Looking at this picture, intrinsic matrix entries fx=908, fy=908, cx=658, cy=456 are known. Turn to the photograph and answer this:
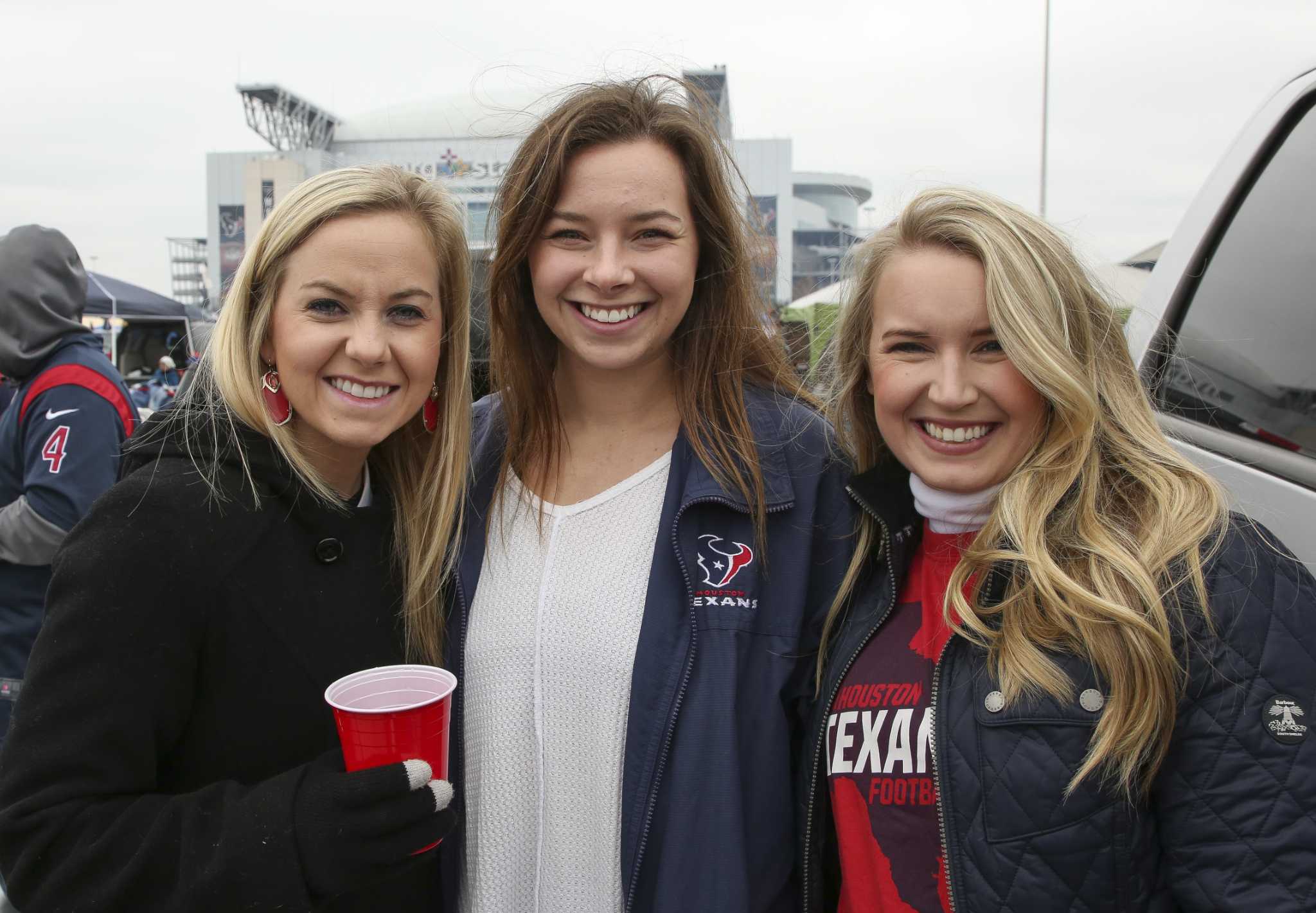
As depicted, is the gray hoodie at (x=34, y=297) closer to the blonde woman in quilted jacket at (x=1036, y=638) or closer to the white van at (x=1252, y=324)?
the blonde woman in quilted jacket at (x=1036, y=638)

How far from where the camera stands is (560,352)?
251cm

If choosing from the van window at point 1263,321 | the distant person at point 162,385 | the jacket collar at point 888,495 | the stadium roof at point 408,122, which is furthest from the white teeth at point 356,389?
the stadium roof at point 408,122

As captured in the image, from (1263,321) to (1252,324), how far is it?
6 cm

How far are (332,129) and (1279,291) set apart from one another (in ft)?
268

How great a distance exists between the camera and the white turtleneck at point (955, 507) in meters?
1.73

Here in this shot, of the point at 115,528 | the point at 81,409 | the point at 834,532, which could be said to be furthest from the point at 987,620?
the point at 81,409

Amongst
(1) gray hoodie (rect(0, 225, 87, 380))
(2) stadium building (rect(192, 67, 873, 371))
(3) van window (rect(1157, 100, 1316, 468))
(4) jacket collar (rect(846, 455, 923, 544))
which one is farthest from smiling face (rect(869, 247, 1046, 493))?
(2) stadium building (rect(192, 67, 873, 371))

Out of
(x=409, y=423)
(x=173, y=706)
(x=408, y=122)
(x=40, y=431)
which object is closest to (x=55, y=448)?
(x=40, y=431)

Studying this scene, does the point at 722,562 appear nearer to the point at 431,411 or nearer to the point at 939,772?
the point at 939,772

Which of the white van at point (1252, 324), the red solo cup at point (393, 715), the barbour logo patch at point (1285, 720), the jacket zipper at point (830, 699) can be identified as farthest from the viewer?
the jacket zipper at point (830, 699)

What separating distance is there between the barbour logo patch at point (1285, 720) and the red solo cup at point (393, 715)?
1.27 m

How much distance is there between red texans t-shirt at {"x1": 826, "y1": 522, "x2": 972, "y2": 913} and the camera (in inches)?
61.9

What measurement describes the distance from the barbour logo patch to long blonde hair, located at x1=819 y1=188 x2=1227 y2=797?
0.12 meters

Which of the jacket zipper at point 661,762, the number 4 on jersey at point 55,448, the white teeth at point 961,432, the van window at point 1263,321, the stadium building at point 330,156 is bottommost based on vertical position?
the jacket zipper at point 661,762
